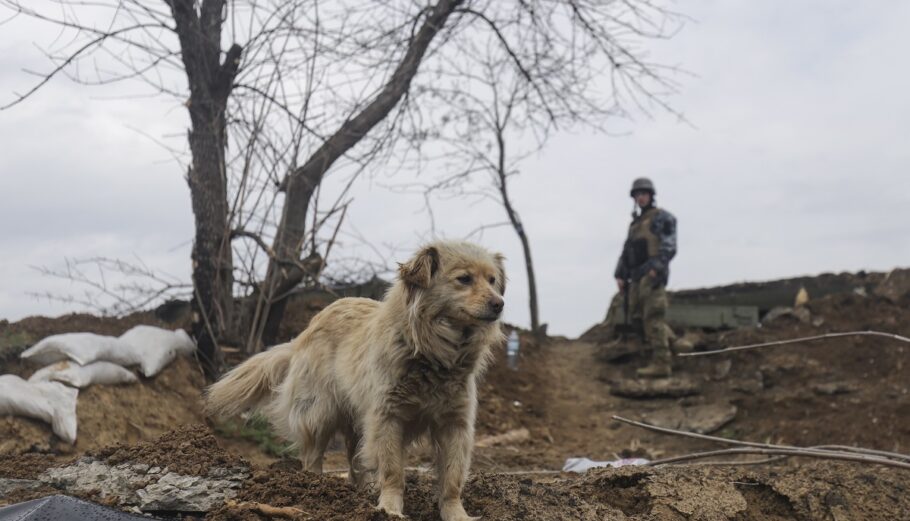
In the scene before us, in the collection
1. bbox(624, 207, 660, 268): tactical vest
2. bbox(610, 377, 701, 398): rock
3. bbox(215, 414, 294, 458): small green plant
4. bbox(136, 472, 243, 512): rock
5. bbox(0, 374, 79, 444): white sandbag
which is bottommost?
bbox(136, 472, 243, 512): rock

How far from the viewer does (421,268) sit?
517cm

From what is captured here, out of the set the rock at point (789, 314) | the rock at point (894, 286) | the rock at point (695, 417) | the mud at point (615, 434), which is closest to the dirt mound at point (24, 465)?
the mud at point (615, 434)

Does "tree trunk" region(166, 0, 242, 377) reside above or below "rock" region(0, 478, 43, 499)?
above

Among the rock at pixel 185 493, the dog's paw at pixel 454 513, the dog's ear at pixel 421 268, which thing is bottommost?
the dog's paw at pixel 454 513

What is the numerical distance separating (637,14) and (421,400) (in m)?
8.61

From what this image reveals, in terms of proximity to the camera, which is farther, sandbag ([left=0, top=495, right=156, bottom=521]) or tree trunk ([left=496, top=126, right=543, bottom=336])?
tree trunk ([left=496, top=126, right=543, bottom=336])

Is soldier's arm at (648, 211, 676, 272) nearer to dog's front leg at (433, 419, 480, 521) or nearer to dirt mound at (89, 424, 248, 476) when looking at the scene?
dog's front leg at (433, 419, 480, 521)

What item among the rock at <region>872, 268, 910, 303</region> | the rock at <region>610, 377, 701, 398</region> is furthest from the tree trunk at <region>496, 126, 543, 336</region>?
the rock at <region>872, 268, 910, 303</region>

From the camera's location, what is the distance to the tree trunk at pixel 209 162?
10344 millimetres

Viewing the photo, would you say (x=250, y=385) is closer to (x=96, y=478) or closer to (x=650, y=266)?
(x=96, y=478)

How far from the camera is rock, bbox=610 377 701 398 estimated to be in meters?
14.7

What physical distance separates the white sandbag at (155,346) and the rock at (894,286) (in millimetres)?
12638

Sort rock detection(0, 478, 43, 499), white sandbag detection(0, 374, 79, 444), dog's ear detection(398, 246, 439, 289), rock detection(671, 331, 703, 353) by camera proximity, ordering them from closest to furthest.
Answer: rock detection(0, 478, 43, 499) < dog's ear detection(398, 246, 439, 289) < white sandbag detection(0, 374, 79, 444) < rock detection(671, 331, 703, 353)

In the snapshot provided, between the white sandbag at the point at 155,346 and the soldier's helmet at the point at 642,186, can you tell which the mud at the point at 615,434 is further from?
the soldier's helmet at the point at 642,186
